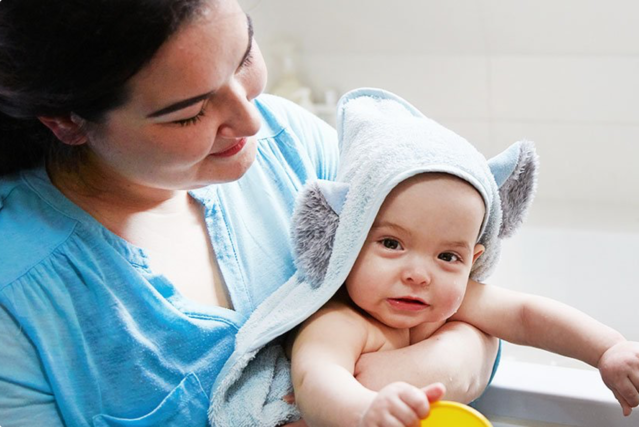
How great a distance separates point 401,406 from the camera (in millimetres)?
649

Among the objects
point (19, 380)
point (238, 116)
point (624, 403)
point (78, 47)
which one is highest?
point (78, 47)

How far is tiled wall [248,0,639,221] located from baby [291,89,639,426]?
1.13m

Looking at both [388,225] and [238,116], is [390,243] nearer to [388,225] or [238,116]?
[388,225]

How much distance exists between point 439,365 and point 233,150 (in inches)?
14.2

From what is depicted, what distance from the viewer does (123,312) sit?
0.92m

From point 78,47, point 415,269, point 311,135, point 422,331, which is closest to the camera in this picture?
Result: point 78,47

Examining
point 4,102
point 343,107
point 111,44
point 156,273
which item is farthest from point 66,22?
point 343,107

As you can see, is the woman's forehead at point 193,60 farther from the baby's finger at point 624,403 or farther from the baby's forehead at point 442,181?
the baby's finger at point 624,403

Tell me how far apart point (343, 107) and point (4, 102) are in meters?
0.46

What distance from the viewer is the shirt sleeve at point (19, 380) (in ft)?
2.78

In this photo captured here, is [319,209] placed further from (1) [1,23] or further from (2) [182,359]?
(1) [1,23]

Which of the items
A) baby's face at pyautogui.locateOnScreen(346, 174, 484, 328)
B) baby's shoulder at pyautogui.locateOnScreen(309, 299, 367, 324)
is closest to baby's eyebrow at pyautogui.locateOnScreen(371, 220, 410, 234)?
baby's face at pyautogui.locateOnScreen(346, 174, 484, 328)

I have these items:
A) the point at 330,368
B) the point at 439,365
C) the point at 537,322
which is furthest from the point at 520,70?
the point at 330,368

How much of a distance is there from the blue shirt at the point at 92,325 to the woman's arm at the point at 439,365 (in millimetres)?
207
